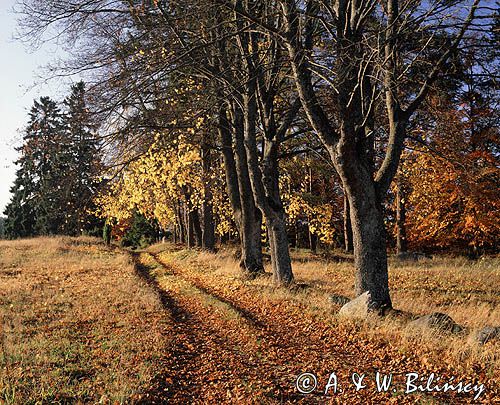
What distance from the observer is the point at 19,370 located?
5633mm

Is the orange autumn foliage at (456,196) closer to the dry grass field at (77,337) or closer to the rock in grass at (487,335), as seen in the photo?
the rock in grass at (487,335)

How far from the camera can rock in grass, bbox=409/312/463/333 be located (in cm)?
648

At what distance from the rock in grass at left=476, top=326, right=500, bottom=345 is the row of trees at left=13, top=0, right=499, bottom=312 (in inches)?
76.1

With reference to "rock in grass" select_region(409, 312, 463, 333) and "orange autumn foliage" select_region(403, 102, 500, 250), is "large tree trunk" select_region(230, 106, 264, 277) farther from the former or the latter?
"orange autumn foliage" select_region(403, 102, 500, 250)

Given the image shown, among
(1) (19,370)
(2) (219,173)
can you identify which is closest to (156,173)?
(2) (219,173)

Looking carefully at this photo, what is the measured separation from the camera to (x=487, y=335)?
6.07m

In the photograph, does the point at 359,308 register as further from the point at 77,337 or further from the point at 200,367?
the point at 77,337

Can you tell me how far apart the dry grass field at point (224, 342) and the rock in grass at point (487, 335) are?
178 millimetres

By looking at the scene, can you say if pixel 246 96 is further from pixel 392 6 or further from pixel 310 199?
pixel 310 199

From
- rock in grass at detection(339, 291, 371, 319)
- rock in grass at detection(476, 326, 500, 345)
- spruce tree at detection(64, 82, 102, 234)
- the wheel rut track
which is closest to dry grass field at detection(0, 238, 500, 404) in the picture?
the wheel rut track

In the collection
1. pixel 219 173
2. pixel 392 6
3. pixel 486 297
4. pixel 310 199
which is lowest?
pixel 486 297

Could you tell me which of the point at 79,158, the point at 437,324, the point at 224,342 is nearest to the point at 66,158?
the point at 79,158

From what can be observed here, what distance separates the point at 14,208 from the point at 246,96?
46.0 meters

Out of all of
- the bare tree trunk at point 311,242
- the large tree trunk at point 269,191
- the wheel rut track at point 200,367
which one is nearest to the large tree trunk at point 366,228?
the wheel rut track at point 200,367
